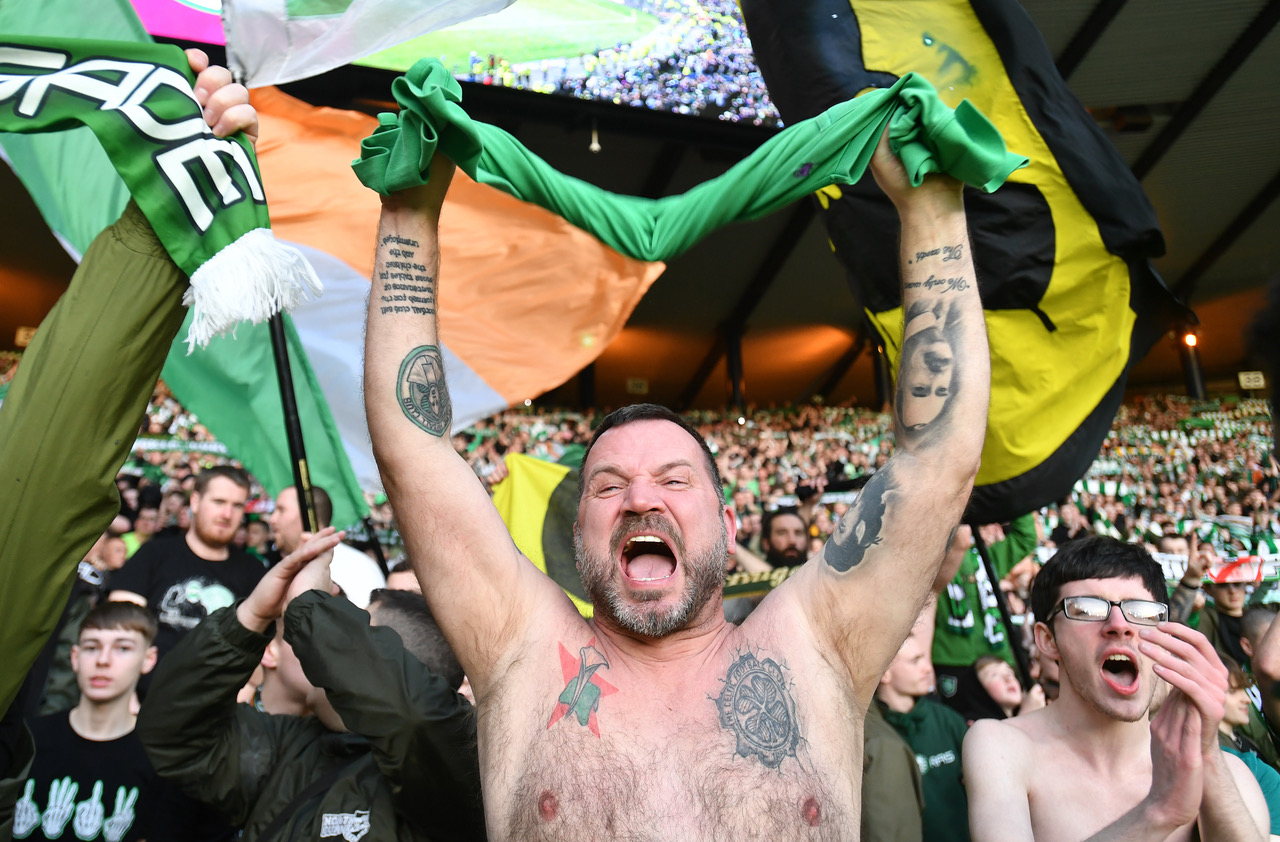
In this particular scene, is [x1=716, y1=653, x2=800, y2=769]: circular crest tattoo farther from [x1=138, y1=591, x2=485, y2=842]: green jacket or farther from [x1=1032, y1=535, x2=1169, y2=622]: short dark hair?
[x1=1032, y1=535, x2=1169, y2=622]: short dark hair

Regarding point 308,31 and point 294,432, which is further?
point 294,432

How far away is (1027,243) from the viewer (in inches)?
144

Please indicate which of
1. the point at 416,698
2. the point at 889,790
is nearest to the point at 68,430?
the point at 416,698

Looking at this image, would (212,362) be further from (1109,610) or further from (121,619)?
(1109,610)

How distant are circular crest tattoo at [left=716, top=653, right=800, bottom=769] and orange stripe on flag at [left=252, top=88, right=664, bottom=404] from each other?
284cm

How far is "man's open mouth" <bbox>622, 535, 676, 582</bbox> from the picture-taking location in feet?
6.46

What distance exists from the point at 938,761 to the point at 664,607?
1.60 m

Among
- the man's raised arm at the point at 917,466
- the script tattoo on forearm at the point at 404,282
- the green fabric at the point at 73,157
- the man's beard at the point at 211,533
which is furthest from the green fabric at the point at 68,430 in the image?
the man's beard at the point at 211,533

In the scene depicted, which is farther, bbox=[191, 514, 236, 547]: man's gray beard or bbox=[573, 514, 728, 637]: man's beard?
bbox=[191, 514, 236, 547]: man's gray beard

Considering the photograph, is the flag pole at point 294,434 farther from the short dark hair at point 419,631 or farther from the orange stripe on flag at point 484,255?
the orange stripe on flag at point 484,255

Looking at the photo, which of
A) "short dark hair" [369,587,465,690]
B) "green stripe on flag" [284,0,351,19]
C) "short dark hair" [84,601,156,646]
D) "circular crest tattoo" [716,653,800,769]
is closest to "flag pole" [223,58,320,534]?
"short dark hair" [369,587,465,690]

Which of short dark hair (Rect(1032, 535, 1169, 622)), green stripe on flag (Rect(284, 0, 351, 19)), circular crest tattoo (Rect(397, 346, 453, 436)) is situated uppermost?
green stripe on flag (Rect(284, 0, 351, 19))

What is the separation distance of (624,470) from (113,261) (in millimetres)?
1116

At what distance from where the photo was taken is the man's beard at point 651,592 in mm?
1880
